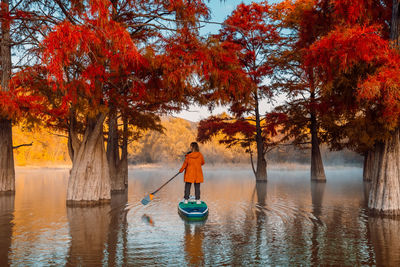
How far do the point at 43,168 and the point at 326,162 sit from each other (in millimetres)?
42061

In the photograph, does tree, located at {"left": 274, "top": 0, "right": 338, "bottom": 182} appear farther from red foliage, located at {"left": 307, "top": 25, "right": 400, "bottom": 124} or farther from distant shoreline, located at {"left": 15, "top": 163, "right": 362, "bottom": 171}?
distant shoreline, located at {"left": 15, "top": 163, "right": 362, "bottom": 171}

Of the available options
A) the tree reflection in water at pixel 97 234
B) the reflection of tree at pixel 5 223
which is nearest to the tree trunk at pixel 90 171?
the tree reflection in water at pixel 97 234

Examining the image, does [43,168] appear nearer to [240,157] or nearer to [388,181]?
[240,157]

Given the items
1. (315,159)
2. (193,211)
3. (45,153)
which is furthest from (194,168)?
(45,153)

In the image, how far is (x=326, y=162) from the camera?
56.6 m

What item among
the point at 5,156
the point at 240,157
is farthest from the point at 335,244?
the point at 240,157

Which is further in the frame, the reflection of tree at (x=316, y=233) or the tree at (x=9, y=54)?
the tree at (x=9, y=54)

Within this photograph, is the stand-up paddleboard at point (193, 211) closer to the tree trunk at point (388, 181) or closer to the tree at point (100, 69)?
the tree at point (100, 69)

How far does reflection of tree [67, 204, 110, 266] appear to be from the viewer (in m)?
6.66

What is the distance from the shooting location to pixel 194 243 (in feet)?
25.9

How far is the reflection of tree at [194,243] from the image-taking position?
6547 millimetres

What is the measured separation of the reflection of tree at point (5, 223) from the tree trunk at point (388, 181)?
10.2m

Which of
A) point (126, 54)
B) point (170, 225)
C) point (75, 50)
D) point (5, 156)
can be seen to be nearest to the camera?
point (170, 225)

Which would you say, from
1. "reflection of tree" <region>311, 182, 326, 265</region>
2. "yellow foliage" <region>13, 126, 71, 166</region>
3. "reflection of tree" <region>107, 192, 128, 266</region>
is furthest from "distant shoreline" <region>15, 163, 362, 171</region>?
"reflection of tree" <region>107, 192, 128, 266</region>
